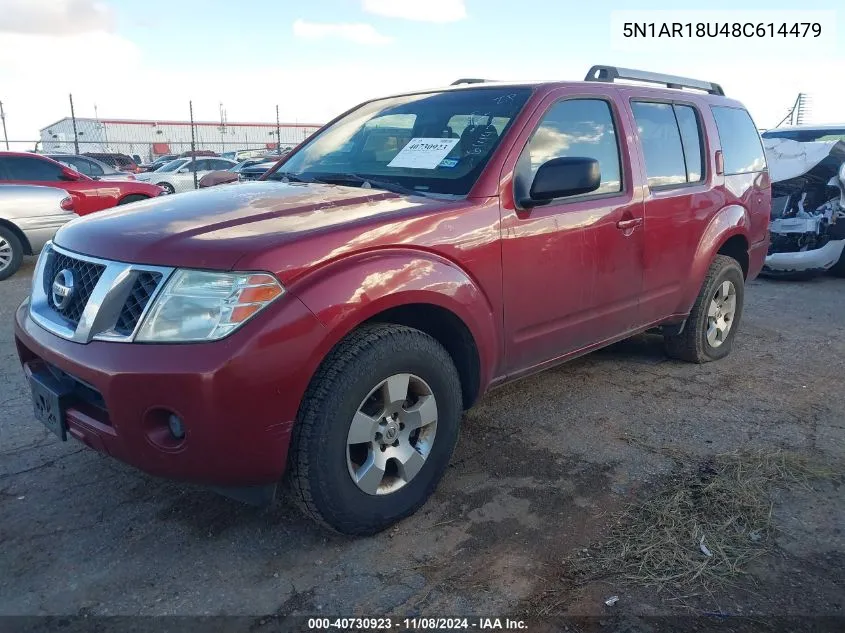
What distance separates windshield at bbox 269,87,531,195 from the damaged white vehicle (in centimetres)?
560

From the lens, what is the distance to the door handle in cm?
368

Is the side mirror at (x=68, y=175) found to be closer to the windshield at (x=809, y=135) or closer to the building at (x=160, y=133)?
the windshield at (x=809, y=135)

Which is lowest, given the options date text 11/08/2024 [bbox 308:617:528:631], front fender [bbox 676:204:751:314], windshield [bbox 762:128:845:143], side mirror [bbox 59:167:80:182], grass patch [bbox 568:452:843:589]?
date text 11/08/2024 [bbox 308:617:528:631]

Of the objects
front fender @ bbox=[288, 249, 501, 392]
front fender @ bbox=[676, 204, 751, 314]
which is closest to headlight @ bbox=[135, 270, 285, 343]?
front fender @ bbox=[288, 249, 501, 392]

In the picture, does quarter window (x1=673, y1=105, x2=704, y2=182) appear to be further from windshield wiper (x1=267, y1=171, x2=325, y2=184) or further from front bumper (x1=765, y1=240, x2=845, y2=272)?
front bumper (x1=765, y1=240, x2=845, y2=272)

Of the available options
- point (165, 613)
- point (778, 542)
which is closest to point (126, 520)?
point (165, 613)

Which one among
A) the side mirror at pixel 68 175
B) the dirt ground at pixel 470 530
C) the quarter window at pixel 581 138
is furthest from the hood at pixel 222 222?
the side mirror at pixel 68 175

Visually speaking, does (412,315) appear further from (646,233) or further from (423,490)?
(646,233)

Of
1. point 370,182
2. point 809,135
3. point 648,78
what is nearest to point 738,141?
point 648,78

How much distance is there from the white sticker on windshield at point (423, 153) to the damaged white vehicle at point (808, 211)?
19.2ft

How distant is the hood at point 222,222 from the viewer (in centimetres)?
238

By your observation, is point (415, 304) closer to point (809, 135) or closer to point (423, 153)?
point (423, 153)

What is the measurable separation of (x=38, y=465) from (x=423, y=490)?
191 cm

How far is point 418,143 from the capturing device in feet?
11.3
